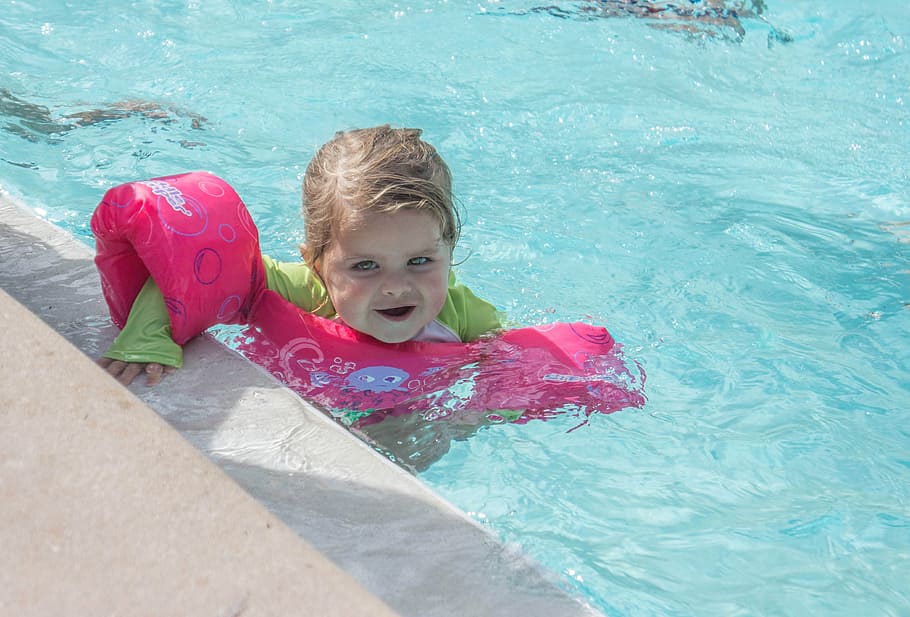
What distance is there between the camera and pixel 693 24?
25.9 ft

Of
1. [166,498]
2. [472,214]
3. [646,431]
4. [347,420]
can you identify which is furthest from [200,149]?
[166,498]

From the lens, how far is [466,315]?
3.23 m

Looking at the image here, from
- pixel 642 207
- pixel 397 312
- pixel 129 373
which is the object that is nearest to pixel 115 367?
pixel 129 373

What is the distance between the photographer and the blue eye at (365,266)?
2779 millimetres

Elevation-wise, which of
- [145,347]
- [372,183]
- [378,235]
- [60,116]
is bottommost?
[60,116]

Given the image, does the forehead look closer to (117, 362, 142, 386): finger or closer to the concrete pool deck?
the concrete pool deck

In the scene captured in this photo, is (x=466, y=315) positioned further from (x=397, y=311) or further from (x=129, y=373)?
(x=129, y=373)

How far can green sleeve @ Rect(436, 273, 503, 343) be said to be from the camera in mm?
3172

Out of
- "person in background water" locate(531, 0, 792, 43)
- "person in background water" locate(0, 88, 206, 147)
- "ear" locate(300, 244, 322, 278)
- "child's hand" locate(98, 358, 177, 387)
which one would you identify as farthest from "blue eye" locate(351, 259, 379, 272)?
"person in background water" locate(531, 0, 792, 43)

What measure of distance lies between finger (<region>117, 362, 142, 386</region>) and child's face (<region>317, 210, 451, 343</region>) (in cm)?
64

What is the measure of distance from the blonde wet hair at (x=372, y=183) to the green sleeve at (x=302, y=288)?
0.61 feet

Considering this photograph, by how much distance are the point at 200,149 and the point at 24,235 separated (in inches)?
95.5

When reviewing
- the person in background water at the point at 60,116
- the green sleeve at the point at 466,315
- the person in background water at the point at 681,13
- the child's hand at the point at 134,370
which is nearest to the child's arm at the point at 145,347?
the child's hand at the point at 134,370

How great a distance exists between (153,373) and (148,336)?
0.44 ft
